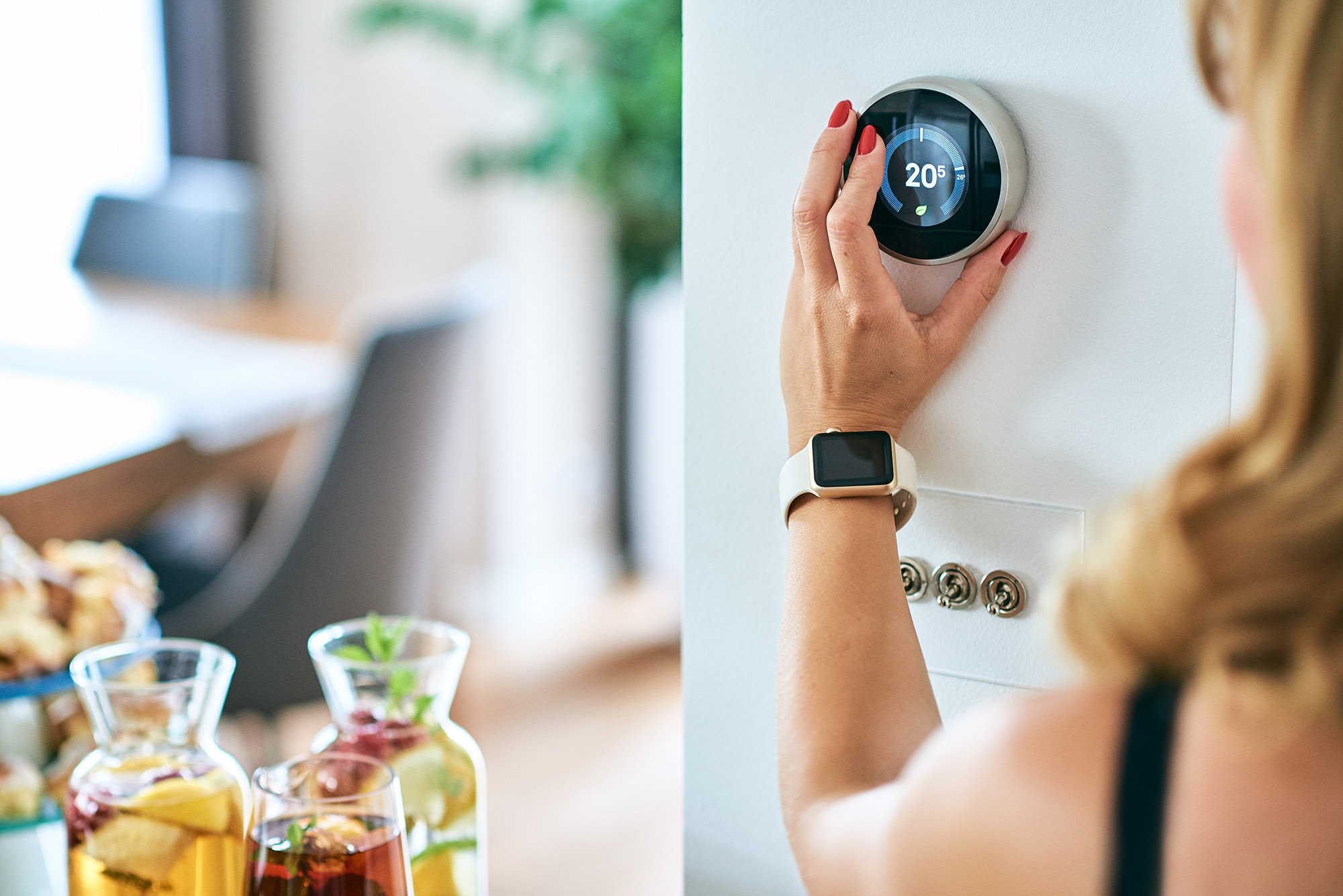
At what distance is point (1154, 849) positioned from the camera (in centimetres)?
47

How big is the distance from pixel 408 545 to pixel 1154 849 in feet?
5.41

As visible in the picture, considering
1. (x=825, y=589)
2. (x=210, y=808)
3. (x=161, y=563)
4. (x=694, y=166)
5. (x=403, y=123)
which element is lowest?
(x=161, y=563)

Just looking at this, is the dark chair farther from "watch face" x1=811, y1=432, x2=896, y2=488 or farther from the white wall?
"watch face" x1=811, y1=432, x2=896, y2=488

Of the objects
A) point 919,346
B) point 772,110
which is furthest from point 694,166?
point 919,346

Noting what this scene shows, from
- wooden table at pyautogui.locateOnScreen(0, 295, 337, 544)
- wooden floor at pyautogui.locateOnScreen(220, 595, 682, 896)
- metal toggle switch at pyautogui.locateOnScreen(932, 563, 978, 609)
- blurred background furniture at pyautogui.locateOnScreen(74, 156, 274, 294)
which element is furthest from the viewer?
blurred background furniture at pyautogui.locateOnScreen(74, 156, 274, 294)

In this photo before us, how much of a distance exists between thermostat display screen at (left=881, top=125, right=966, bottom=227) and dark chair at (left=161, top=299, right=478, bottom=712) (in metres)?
1.20

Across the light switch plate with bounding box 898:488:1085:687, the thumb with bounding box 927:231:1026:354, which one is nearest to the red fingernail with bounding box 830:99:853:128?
the thumb with bounding box 927:231:1026:354

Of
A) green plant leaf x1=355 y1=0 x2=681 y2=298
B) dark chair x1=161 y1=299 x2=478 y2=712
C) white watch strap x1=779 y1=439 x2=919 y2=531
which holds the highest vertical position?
green plant leaf x1=355 y1=0 x2=681 y2=298

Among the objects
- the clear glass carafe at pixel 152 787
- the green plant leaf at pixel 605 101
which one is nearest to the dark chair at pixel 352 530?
the green plant leaf at pixel 605 101

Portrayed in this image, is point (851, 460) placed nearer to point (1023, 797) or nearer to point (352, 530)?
point (1023, 797)

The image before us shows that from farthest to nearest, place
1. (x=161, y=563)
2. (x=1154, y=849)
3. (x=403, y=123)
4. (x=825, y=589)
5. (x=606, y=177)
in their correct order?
1. (x=403, y=123)
2. (x=606, y=177)
3. (x=161, y=563)
4. (x=825, y=589)
5. (x=1154, y=849)

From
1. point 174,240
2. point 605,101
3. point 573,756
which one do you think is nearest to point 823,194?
point 605,101

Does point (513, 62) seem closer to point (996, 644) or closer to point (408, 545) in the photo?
point (408, 545)

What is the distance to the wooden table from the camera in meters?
1.70
